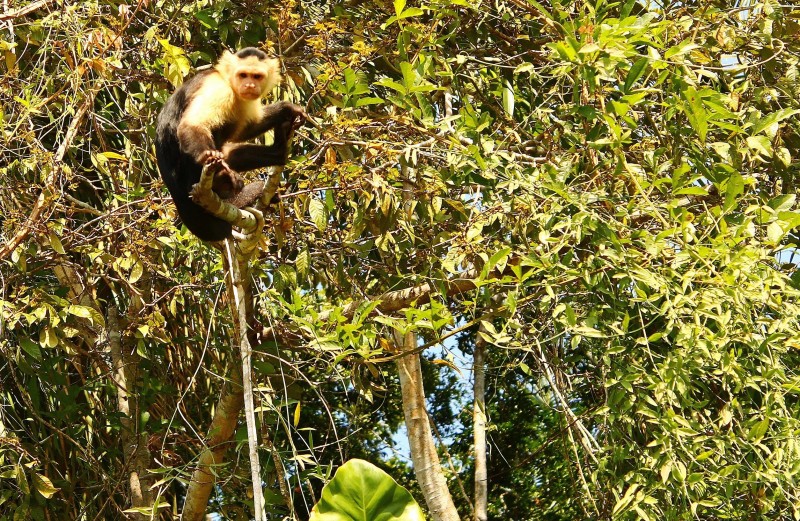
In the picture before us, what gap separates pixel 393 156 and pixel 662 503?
155 centimetres

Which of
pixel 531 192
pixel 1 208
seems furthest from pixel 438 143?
pixel 1 208

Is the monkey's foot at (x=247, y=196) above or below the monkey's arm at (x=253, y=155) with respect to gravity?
below

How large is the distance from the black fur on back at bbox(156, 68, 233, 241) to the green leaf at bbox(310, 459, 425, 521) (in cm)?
114

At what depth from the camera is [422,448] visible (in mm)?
4652

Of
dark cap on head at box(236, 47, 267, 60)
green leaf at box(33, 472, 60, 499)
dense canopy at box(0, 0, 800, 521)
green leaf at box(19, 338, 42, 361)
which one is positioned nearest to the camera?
dense canopy at box(0, 0, 800, 521)

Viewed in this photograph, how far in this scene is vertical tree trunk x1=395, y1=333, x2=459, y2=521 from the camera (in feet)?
15.2

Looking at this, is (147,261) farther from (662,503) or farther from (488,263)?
(662,503)

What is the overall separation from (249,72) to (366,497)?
1.86 meters

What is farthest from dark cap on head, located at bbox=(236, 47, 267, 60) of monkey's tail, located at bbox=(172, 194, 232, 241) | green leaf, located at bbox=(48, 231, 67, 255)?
green leaf, located at bbox=(48, 231, 67, 255)

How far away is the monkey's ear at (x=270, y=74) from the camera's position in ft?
13.1

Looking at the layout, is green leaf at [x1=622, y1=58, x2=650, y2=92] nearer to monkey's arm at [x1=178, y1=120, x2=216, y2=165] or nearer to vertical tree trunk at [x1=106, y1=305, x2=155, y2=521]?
monkey's arm at [x1=178, y1=120, x2=216, y2=165]

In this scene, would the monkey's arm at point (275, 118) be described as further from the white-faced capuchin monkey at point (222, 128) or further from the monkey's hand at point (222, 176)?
the monkey's hand at point (222, 176)

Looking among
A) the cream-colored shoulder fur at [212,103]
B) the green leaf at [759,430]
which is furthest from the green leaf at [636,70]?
the cream-colored shoulder fur at [212,103]

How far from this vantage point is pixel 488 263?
319 centimetres
